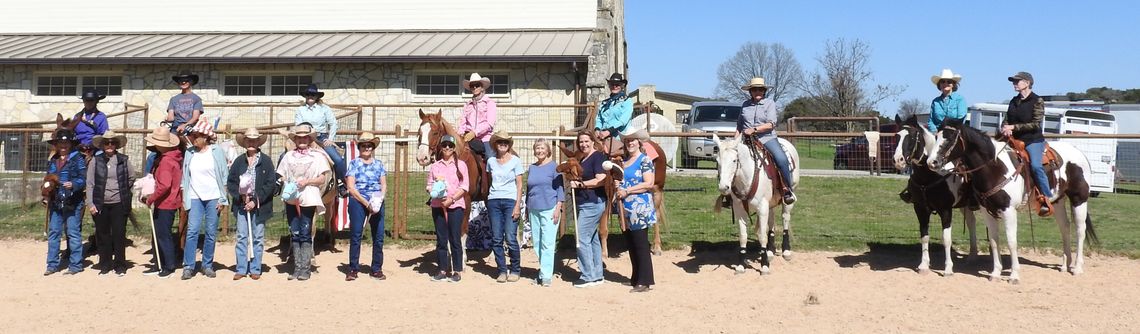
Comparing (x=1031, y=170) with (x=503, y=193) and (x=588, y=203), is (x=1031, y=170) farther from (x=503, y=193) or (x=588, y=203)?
(x=503, y=193)

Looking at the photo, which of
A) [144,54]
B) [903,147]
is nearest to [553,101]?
[144,54]

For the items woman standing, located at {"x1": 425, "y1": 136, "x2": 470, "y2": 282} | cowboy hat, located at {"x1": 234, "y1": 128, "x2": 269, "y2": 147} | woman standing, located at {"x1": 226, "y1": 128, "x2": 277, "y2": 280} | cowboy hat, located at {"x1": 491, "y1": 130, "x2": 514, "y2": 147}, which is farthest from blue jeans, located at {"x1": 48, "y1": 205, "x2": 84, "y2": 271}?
cowboy hat, located at {"x1": 491, "y1": 130, "x2": 514, "y2": 147}

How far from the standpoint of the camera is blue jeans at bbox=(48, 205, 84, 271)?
9.48 meters

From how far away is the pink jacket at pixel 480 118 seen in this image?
9.63m

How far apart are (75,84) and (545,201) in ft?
56.5

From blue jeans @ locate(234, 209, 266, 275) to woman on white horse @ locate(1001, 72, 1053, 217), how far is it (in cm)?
787

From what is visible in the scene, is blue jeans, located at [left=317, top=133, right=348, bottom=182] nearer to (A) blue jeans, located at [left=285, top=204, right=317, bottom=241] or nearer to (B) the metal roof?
(A) blue jeans, located at [left=285, top=204, right=317, bottom=241]

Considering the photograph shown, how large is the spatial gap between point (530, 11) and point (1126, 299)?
16866 mm

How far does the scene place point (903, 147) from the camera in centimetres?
881

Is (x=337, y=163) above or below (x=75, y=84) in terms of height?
below

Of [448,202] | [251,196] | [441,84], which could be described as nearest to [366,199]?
[448,202]

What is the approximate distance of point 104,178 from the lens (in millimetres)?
9180

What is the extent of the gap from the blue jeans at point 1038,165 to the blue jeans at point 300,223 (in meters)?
7.49

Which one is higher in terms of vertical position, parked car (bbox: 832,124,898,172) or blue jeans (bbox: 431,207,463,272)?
parked car (bbox: 832,124,898,172)
